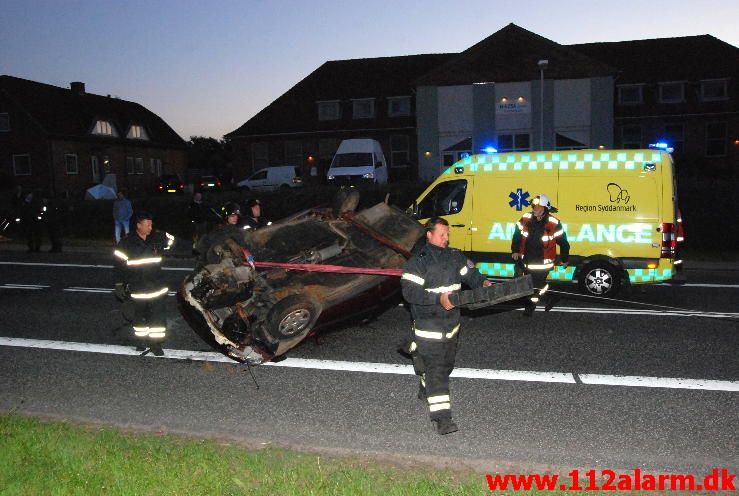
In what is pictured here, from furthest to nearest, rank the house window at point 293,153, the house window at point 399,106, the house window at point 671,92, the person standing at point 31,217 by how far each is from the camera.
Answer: the house window at point 293,153, the house window at point 399,106, the house window at point 671,92, the person standing at point 31,217

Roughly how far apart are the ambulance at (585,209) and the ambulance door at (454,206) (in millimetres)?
17

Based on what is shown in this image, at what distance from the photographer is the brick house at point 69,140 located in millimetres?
40844

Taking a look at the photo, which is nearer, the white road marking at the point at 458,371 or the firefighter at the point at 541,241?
the white road marking at the point at 458,371

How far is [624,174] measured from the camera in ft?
33.7

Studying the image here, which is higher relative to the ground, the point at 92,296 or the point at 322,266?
the point at 322,266

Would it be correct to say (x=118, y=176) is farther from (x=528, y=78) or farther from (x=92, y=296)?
(x=92, y=296)

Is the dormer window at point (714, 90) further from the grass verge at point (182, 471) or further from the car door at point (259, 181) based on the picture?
the grass verge at point (182, 471)

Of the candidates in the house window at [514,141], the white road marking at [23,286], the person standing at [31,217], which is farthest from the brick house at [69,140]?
the white road marking at [23,286]

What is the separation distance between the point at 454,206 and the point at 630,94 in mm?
31395

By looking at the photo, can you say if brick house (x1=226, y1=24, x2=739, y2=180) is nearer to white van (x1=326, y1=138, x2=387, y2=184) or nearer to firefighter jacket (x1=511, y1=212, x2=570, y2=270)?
white van (x1=326, y1=138, x2=387, y2=184)

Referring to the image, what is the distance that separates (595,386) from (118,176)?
45.3 metres

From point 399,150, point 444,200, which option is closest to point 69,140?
point 399,150

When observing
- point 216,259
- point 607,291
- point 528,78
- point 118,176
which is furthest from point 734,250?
point 118,176

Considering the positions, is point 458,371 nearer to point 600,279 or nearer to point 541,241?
point 541,241
